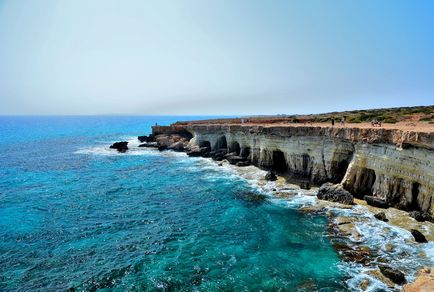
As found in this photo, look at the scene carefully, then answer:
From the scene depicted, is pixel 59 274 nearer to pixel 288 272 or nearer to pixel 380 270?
pixel 288 272

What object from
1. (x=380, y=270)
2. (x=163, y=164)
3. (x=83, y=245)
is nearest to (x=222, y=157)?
(x=163, y=164)

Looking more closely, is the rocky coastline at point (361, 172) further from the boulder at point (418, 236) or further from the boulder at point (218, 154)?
the boulder at point (218, 154)

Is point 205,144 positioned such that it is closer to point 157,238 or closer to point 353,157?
point 353,157

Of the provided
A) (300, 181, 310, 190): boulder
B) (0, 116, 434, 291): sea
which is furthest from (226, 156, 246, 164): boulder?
(300, 181, 310, 190): boulder

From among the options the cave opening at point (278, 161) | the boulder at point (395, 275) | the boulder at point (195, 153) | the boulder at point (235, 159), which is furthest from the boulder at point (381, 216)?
the boulder at point (195, 153)

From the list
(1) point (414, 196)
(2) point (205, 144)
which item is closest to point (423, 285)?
(1) point (414, 196)

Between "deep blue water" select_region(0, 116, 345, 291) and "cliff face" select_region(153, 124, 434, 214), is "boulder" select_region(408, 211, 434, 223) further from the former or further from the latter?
"deep blue water" select_region(0, 116, 345, 291)

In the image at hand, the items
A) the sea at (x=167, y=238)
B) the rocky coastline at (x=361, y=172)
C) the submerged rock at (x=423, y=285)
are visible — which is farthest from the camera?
the rocky coastline at (x=361, y=172)
